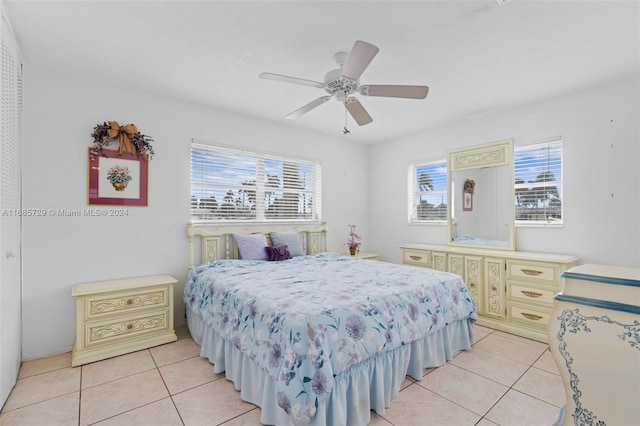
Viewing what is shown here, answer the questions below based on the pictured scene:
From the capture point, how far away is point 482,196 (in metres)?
4.07

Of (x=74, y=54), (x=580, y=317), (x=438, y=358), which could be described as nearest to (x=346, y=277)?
(x=438, y=358)

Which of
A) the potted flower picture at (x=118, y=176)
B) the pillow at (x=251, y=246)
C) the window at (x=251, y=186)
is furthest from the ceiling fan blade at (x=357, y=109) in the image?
the potted flower picture at (x=118, y=176)

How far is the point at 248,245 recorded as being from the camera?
12.3 ft

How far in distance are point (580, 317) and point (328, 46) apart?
2.31 meters

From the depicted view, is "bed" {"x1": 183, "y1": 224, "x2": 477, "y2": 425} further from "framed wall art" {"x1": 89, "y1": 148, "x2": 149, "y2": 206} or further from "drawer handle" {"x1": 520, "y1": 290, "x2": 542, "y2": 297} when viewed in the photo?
"framed wall art" {"x1": 89, "y1": 148, "x2": 149, "y2": 206}

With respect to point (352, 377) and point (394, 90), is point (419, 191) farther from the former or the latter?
point (352, 377)

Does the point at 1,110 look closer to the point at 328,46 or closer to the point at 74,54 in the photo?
the point at 74,54

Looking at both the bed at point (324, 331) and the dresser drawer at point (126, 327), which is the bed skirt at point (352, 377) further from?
the dresser drawer at point (126, 327)

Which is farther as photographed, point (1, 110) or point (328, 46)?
point (328, 46)

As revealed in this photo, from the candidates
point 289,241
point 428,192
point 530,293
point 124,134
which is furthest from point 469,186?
point 124,134

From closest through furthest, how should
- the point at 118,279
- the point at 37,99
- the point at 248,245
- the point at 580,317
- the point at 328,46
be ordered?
the point at 580,317 < the point at 328,46 < the point at 37,99 < the point at 118,279 < the point at 248,245

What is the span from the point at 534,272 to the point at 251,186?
3525mm

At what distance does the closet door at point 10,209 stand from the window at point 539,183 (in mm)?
4915

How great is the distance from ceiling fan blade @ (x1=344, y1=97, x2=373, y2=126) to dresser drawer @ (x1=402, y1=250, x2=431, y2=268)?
2.20 metres
